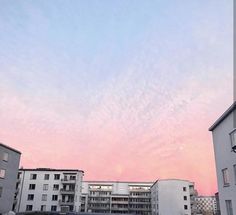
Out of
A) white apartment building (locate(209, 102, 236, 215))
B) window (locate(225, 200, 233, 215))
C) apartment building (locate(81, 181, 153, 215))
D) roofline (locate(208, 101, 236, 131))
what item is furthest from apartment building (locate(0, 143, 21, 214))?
apartment building (locate(81, 181, 153, 215))

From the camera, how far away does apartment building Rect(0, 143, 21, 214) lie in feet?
147

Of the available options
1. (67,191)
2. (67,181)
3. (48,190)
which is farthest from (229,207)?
(48,190)

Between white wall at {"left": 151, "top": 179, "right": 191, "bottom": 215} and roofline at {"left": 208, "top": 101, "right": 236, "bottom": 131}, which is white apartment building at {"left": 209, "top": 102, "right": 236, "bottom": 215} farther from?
white wall at {"left": 151, "top": 179, "right": 191, "bottom": 215}

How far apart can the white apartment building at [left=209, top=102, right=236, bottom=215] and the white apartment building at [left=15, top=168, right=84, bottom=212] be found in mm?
53858

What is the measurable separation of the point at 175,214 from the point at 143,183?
1274 inches

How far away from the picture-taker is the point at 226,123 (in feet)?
83.9

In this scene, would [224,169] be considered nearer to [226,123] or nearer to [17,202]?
[226,123]

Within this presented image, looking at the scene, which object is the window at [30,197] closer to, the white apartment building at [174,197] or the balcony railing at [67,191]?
the balcony railing at [67,191]

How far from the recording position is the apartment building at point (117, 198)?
105562 millimetres

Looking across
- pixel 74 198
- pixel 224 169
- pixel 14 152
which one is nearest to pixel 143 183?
pixel 74 198

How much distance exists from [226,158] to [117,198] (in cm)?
8932

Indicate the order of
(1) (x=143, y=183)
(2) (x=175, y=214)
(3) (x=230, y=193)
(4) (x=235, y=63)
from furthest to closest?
(1) (x=143, y=183)
(2) (x=175, y=214)
(3) (x=230, y=193)
(4) (x=235, y=63)

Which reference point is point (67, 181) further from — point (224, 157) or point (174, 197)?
point (224, 157)

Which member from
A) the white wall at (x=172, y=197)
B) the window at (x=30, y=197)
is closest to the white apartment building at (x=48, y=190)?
the window at (x=30, y=197)
